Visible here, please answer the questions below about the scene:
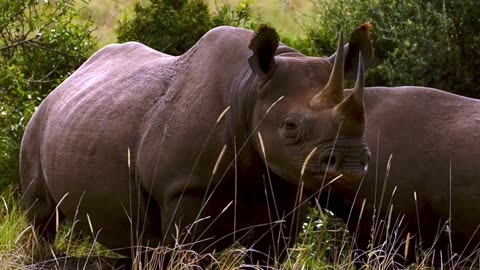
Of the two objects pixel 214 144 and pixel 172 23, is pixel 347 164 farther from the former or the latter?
pixel 172 23

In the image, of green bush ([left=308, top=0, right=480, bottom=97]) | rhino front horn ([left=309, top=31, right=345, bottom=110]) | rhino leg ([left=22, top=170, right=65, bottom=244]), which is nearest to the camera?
rhino front horn ([left=309, top=31, right=345, bottom=110])

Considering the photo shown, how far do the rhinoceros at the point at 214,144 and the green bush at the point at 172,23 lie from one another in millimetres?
2925

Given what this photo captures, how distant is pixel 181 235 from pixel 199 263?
166 mm

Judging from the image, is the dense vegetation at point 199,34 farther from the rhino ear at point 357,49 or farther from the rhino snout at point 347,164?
the rhino snout at point 347,164

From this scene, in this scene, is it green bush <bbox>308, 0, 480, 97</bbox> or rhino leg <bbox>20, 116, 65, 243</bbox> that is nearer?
rhino leg <bbox>20, 116, 65, 243</bbox>

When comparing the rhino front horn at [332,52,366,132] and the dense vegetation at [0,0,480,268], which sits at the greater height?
the rhino front horn at [332,52,366,132]

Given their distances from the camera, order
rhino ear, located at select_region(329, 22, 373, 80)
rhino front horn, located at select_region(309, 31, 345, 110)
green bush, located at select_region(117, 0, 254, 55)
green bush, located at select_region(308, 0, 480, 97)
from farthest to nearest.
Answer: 1. green bush, located at select_region(117, 0, 254, 55)
2. green bush, located at select_region(308, 0, 480, 97)
3. rhino ear, located at select_region(329, 22, 373, 80)
4. rhino front horn, located at select_region(309, 31, 345, 110)

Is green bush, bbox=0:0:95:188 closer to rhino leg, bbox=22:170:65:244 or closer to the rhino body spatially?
rhino leg, bbox=22:170:65:244

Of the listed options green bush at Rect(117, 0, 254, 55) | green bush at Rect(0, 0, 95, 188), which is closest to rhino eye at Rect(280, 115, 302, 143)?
green bush at Rect(0, 0, 95, 188)

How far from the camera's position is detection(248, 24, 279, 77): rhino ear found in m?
6.01

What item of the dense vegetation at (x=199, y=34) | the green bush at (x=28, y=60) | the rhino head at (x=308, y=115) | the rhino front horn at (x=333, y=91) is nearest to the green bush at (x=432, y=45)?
the dense vegetation at (x=199, y=34)

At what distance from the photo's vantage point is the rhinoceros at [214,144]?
19.1 ft

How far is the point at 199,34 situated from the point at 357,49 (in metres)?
4.27

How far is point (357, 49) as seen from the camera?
623cm
